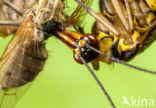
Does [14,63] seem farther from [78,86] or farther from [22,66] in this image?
[78,86]

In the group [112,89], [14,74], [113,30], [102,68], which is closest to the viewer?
[113,30]

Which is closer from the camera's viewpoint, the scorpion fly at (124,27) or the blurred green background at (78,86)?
the scorpion fly at (124,27)

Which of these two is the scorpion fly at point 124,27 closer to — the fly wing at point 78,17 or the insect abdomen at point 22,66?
the fly wing at point 78,17

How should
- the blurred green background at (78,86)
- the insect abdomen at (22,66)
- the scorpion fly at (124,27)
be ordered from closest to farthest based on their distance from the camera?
the scorpion fly at (124,27)
the insect abdomen at (22,66)
the blurred green background at (78,86)

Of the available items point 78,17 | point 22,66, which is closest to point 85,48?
point 78,17

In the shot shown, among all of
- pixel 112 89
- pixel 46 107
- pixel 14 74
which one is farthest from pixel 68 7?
pixel 46 107

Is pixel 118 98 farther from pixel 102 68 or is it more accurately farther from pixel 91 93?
pixel 102 68

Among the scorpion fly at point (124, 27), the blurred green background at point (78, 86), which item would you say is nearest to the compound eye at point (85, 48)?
the scorpion fly at point (124, 27)

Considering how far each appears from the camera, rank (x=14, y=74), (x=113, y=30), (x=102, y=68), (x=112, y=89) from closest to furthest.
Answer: (x=113, y=30) < (x=14, y=74) < (x=102, y=68) < (x=112, y=89)
